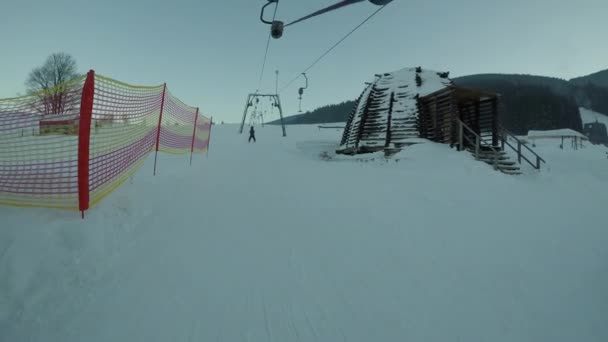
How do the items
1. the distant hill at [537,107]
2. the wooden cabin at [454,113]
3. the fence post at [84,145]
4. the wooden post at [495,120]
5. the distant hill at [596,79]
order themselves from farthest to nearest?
the distant hill at [596,79]
the distant hill at [537,107]
the wooden post at [495,120]
the wooden cabin at [454,113]
the fence post at [84,145]

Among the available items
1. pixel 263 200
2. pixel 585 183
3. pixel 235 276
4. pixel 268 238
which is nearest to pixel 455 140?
pixel 585 183

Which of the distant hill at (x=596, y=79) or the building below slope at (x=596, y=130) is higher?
the distant hill at (x=596, y=79)

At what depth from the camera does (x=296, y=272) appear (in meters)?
3.32

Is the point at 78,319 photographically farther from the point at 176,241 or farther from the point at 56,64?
the point at 56,64

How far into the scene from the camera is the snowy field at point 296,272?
2557 mm

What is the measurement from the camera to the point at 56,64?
34.8 meters

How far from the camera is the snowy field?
8.39 ft

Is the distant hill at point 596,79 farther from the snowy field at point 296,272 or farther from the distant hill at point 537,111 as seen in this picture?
the snowy field at point 296,272

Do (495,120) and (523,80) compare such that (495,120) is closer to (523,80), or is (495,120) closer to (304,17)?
(304,17)

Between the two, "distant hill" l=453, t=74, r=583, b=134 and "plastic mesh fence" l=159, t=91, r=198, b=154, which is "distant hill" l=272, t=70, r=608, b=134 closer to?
"distant hill" l=453, t=74, r=583, b=134

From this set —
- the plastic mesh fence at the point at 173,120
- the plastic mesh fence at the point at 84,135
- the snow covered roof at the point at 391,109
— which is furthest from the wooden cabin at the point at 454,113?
the plastic mesh fence at the point at 84,135

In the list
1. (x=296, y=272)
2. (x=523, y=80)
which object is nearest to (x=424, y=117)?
(x=296, y=272)

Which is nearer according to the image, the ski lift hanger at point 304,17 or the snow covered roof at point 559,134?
the ski lift hanger at point 304,17

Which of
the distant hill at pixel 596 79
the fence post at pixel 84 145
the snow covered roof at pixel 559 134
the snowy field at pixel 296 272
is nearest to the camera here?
the snowy field at pixel 296 272
